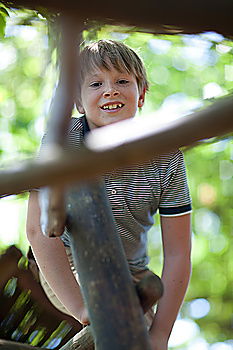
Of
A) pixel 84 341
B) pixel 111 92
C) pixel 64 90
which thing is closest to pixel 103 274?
pixel 64 90

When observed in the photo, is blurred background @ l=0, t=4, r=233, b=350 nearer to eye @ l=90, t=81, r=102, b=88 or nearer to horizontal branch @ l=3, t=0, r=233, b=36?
eye @ l=90, t=81, r=102, b=88

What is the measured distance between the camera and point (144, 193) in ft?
4.94

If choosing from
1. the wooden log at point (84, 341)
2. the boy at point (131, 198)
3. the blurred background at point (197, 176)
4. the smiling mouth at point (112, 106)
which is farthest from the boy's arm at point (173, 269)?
the blurred background at point (197, 176)

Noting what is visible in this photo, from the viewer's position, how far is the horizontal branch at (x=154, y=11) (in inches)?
17.7

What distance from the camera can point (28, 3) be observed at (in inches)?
18.8

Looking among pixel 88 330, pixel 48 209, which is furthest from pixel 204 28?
pixel 88 330

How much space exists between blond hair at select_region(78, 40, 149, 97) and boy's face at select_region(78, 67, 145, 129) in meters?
0.01

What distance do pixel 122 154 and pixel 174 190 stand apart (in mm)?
996

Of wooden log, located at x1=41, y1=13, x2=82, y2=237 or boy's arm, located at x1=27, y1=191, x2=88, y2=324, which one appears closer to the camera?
wooden log, located at x1=41, y1=13, x2=82, y2=237

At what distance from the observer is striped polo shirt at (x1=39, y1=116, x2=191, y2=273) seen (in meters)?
1.50

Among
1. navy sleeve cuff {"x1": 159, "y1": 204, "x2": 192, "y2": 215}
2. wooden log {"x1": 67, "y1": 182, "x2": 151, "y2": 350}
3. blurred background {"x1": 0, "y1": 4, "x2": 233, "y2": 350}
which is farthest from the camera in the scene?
blurred background {"x1": 0, "y1": 4, "x2": 233, "y2": 350}

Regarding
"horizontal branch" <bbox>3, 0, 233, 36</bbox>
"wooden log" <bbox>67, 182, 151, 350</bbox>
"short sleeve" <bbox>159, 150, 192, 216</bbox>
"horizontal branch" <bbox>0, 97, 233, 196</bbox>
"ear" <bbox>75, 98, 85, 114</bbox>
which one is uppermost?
"horizontal branch" <bbox>3, 0, 233, 36</bbox>

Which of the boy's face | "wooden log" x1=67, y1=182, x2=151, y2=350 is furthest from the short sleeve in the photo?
"wooden log" x1=67, y1=182, x2=151, y2=350

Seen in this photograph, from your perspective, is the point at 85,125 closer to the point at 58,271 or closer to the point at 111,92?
the point at 111,92
